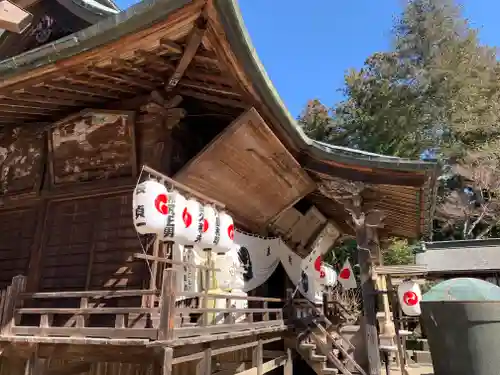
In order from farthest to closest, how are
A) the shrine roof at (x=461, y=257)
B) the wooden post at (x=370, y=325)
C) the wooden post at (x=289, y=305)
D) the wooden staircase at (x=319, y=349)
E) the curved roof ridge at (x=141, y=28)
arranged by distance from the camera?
the shrine roof at (x=461, y=257), the wooden post at (x=289, y=305), the wooden staircase at (x=319, y=349), the wooden post at (x=370, y=325), the curved roof ridge at (x=141, y=28)

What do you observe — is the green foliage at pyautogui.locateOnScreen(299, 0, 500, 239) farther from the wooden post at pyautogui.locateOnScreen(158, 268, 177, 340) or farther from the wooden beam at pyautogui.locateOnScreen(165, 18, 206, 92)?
the wooden post at pyautogui.locateOnScreen(158, 268, 177, 340)

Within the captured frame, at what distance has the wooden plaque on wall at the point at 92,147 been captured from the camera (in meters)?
6.78

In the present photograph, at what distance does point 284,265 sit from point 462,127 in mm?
23313

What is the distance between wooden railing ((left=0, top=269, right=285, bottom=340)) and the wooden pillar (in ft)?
6.94

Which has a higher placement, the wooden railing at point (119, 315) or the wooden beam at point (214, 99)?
the wooden beam at point (214, 99)

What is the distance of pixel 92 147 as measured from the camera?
23.1 ft

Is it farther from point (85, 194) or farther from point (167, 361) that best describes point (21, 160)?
point (167, 361)

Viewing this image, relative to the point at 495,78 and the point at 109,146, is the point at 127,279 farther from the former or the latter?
the point at 495,78

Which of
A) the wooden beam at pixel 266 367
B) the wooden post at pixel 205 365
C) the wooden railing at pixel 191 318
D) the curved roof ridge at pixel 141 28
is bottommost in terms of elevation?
the wooden beam at pixel 266 367

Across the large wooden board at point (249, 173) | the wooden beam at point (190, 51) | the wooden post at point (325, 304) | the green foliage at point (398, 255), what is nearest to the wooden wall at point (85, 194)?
the large wooden board at point (249, 173)

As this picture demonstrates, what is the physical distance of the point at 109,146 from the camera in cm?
694

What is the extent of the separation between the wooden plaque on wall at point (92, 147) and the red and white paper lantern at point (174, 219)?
6.02 feet

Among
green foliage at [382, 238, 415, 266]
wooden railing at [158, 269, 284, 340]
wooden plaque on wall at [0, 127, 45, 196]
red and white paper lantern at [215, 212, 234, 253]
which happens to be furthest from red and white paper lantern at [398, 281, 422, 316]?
green foliage at [382, 238, 415, 266]

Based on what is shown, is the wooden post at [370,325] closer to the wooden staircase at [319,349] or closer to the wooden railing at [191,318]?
the wooden staircase at [319,349]
